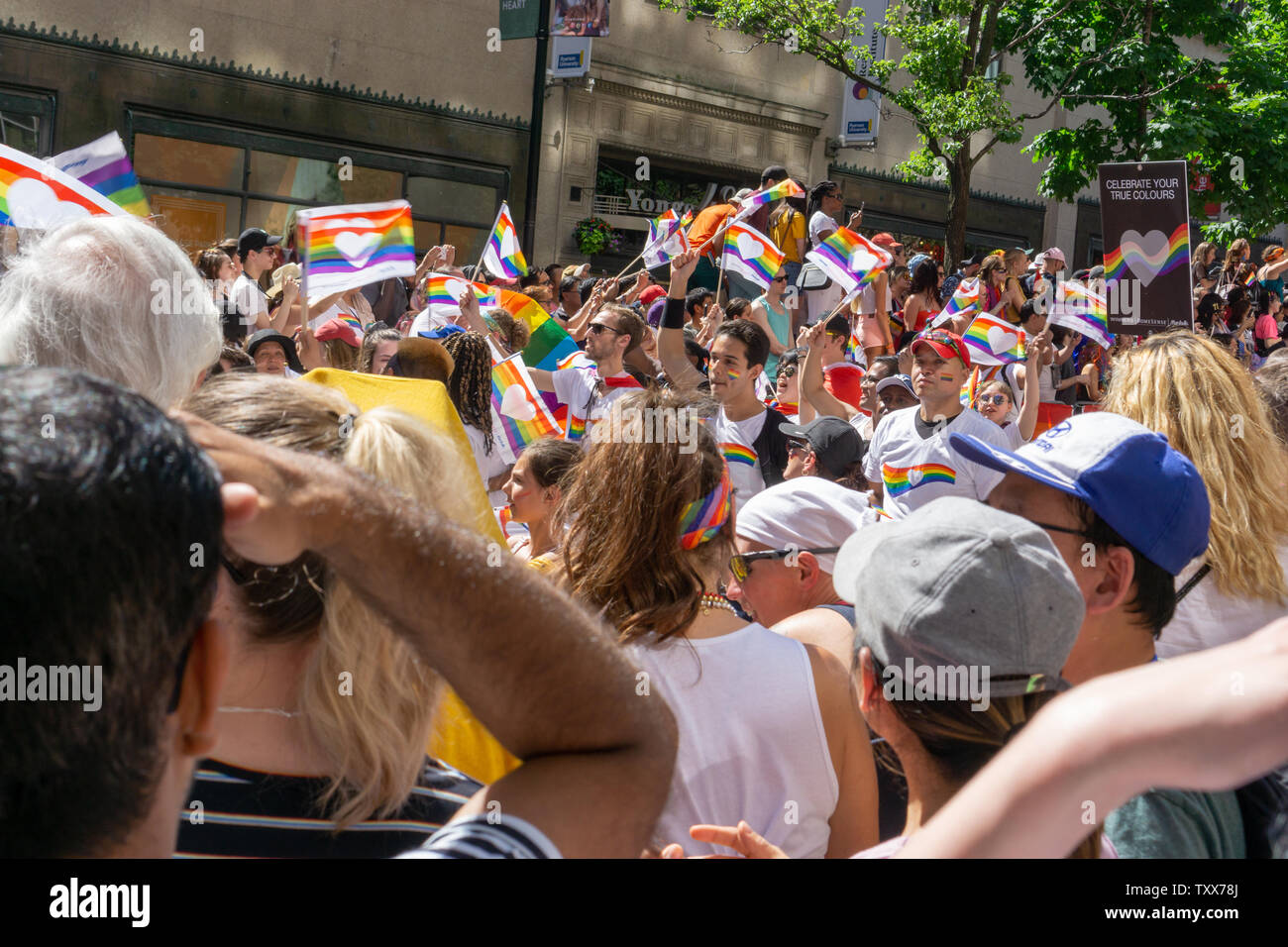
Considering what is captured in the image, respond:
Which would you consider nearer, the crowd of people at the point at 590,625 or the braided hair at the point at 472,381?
the crowd of people at the point at 590,625

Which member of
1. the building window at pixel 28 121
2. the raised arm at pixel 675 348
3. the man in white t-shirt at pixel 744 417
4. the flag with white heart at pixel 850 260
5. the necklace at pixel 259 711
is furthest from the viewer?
the building window at pixel 28 121

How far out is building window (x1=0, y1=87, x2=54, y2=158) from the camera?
48.0 feet

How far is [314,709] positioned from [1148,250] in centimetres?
640

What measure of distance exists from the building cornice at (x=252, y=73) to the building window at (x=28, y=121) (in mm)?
714

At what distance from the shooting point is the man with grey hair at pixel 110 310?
2184 millimetres

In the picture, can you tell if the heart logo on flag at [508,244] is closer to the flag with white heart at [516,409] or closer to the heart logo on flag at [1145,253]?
the flag with white heart at [516,409]

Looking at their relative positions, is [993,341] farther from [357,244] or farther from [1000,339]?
[357,244]

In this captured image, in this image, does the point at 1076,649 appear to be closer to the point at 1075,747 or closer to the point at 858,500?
the point at 858,500

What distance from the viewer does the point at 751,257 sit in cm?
809

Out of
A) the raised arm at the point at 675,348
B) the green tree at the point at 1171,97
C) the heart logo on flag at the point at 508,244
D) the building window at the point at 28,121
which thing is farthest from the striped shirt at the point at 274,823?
the green tree at the point at 1171,97

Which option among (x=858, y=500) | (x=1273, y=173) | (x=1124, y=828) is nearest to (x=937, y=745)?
(x=1124, y=828)

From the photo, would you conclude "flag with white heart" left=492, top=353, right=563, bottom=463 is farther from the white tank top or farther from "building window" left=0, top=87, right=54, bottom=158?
"building window" left=0, top=87, right=54, bottom=158

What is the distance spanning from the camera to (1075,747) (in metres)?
0.84
